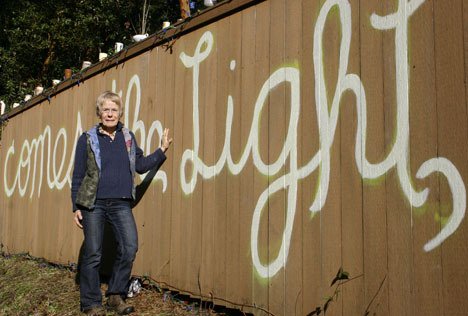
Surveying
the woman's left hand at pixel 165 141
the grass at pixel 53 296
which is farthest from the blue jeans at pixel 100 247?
the woman's left hand at pixel 165 141

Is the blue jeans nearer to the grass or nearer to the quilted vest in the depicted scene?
the quilted vest

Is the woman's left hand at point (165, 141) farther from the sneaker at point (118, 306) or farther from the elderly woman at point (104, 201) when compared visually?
the sneaker at point (118, 306)

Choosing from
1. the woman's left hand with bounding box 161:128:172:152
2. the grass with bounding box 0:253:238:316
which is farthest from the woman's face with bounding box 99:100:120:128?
the grass with bounding box 0:253:238:316

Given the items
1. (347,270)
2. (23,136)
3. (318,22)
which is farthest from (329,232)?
(23,136)

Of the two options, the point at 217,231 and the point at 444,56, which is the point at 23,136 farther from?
the point at 444,56

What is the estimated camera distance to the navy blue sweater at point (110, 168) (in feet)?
12.5

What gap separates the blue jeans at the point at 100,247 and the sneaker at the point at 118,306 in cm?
5

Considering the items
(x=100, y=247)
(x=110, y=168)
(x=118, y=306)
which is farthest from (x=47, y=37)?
(x=118, y=306)

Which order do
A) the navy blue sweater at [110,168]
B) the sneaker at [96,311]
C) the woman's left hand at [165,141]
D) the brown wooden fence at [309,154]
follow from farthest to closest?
1. the woman's left hand at [165,141]
2. the navy blue sweater at [110,168]
3. the sneaker at [96,311]
4. the brown wooden fence at [309,154]

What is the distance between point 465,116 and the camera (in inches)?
93.4

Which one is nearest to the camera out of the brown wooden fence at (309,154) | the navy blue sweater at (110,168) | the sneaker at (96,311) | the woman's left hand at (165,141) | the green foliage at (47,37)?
the brown wooden fence at (309,154)

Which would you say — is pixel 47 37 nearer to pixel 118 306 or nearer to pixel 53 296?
pixel 53 296

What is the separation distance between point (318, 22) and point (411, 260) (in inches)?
58.5

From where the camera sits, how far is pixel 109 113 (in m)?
3.90
